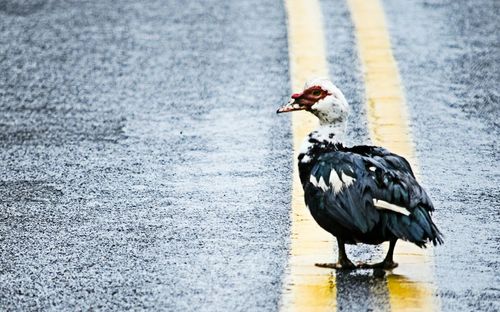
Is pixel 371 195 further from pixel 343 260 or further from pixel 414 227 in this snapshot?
pixel 343 260

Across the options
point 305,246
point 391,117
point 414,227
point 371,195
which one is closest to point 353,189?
point 371,195

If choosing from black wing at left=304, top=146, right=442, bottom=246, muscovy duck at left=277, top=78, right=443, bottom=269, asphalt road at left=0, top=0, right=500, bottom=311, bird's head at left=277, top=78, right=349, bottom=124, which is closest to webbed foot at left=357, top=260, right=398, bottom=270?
muscovy duck at left=277, top=78, right=443, bottom=269

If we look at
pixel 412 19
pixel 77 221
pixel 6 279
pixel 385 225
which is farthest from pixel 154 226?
pixel 412 19

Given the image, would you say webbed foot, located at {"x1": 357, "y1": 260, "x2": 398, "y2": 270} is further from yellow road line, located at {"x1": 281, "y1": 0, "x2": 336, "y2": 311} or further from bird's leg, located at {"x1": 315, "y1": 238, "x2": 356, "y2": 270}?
yellow road line, located at {"x1": 281, "y1": 0, "x2": 336, "y2": 311}

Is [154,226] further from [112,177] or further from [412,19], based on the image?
[412,19]

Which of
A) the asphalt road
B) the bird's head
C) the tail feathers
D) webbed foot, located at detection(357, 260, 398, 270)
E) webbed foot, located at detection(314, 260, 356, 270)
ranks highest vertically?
the bird's head

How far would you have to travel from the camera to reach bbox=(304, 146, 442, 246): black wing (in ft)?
17.8

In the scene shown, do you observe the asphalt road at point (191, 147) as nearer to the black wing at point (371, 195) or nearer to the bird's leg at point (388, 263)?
the bird's leg at point (388, 263)

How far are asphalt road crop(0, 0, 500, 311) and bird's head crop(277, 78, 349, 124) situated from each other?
0.57 meters

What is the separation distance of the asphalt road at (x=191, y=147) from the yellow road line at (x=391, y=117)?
7 centimetres

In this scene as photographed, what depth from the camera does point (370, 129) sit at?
789 cm

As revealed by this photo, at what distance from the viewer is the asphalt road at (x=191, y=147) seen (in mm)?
5648

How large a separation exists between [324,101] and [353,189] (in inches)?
19.1

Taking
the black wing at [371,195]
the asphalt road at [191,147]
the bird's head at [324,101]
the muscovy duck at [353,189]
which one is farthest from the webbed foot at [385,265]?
the bird's head at [324,101]
